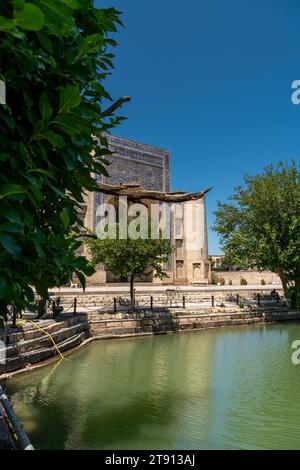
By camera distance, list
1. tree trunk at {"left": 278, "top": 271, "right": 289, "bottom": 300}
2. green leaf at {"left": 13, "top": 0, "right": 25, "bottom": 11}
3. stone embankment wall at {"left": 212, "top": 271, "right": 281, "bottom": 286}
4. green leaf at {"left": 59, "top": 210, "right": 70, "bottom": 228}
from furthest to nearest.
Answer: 1. stone embankment wall at {"left": 212, "top": 271, "right": 281, "bottom": 286}
2. tree trunk at {"left": 278, "top": 271, "right": 289, "bottom": 300}
3. green leaf at {"left": 59, "top": 210, "right": 70, "bottom": 228}
4. green leaf at {"left": 13, "top": 0, "right": 25, "bottom": 11}

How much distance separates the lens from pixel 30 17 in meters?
1.58

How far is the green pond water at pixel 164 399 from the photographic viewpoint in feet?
16.9

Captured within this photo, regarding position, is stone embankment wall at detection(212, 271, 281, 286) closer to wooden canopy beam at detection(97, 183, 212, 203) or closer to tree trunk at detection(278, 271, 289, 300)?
tree trunk at detection(278, 271, 289, 300)

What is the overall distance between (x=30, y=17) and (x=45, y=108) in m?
0.50

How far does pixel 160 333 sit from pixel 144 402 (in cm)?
875

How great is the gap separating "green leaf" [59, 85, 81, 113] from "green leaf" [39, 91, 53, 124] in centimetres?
6

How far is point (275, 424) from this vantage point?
5.70 m

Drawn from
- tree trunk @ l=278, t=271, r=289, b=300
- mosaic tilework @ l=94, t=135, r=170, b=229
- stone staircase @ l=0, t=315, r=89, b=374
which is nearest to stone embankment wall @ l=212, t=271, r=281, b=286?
mosaic tilework @ l=94, t=135, r=170, b=229

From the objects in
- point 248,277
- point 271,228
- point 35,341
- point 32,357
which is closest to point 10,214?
point 32,357

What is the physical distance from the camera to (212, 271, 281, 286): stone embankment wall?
34.3 m

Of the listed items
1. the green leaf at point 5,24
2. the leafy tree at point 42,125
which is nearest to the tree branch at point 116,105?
the leafy tree at point 42,125
